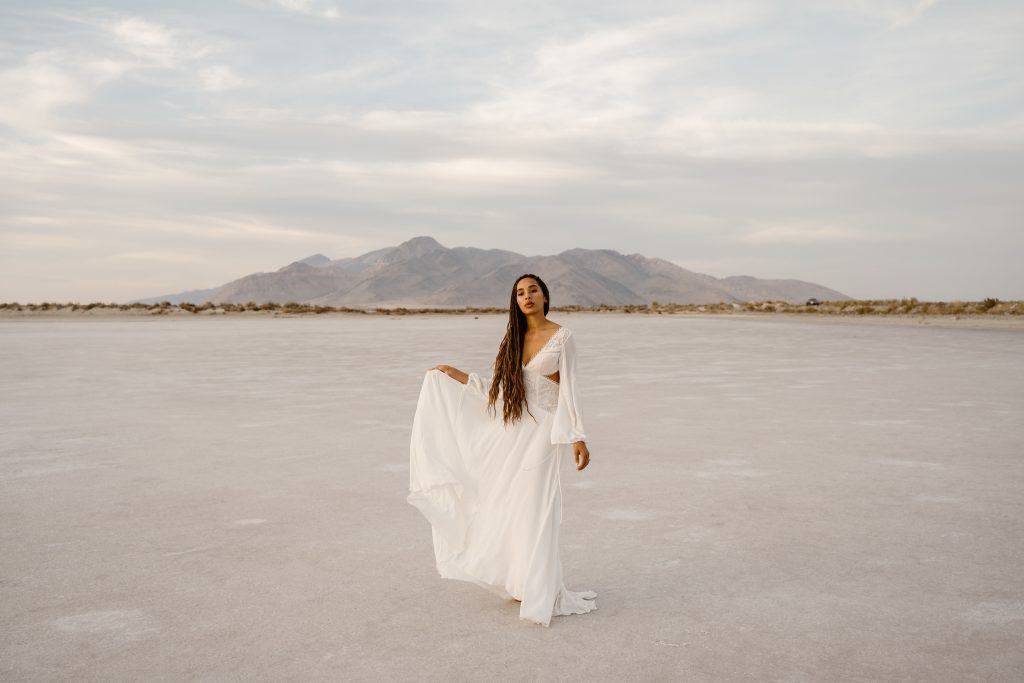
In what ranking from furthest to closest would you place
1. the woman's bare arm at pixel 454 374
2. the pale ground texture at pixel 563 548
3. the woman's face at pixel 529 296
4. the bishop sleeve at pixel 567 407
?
the woman's bare arm at pixel 454 374 → the woman's face at pixel 529 296 → the bishop sleeve at pixel 567 407 → the pale ground texture at pixel 563 548

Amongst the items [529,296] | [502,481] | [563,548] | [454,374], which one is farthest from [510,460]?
[563,548]

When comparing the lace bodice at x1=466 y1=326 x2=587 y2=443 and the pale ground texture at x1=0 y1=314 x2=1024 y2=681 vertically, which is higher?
the lace bodice at x1=466 y1=326 x2=587 y2=443

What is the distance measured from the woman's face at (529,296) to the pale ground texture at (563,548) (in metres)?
1.58

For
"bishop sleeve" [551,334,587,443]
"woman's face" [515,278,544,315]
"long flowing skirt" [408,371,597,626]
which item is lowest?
"long flowing skirt" [408,371,597,626]

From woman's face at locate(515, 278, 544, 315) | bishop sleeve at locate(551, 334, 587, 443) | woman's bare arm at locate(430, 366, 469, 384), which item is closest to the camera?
bishop sleeve at locate(551, 334, 587, 443)

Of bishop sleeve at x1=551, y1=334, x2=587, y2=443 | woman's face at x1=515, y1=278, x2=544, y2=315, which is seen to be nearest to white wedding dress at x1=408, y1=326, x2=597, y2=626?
bishop sleeve at x1=551, y1=334, x2=587, y2=443

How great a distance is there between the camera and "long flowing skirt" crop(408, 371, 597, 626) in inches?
169

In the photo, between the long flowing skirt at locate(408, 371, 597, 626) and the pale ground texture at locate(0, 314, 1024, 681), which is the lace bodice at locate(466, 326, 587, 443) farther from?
the pale ground texture at locate(0, 314, 1024, 681)

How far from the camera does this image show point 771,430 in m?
9.76

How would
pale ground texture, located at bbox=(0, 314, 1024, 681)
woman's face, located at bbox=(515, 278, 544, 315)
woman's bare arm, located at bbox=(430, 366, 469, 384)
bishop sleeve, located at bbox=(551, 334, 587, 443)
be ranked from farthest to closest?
1. woman's bare arm, located at bbox=(430, 366, 469, 384)
2. woman's face, located at bbox=(515, 278, 544, 315)
3. bishop sleeve, located at bbox=(551, 334, 587, 443)
4. pale ground texture, located at bbox=(0, 314, 1024, 681)

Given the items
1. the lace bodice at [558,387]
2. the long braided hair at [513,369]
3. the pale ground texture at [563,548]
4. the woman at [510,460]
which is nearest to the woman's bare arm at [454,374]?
the woman at [510,460]

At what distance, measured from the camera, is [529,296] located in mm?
4398

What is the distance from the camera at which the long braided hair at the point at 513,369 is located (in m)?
4.41

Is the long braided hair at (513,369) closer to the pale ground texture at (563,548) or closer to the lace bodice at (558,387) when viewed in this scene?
the lace bodice at (558,387)
